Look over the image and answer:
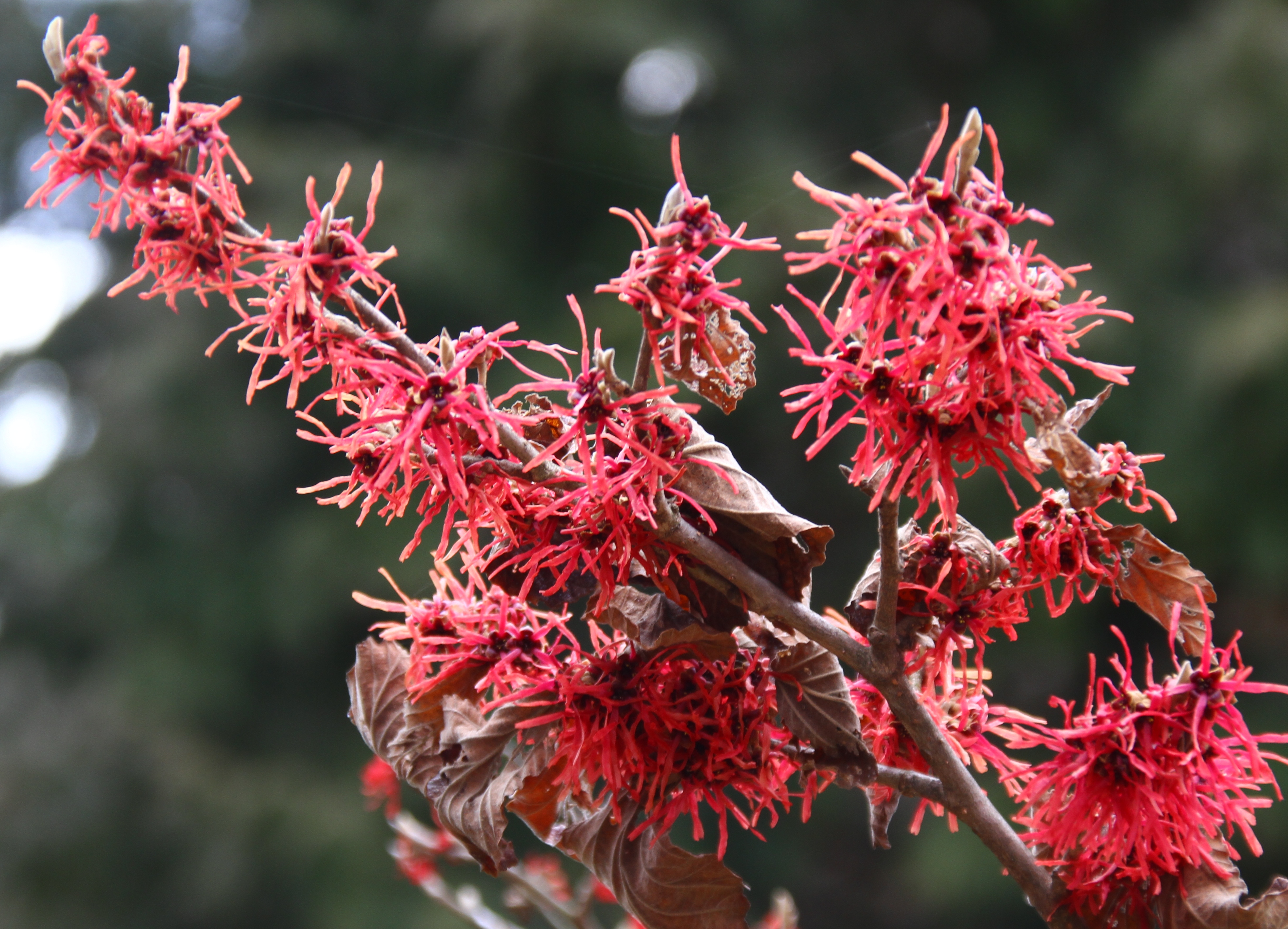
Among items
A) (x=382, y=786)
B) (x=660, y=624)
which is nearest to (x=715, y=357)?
(x=660, y=624)

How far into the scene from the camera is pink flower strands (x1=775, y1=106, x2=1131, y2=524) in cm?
45

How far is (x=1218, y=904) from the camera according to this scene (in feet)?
1.79

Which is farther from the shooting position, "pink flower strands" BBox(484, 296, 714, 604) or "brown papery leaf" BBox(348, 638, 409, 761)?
"brown papery leaf" BBox(348, 638, 409, 761)

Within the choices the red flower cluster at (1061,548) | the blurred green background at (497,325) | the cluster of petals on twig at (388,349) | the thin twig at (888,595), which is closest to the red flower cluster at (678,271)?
the cluster of petals on twig at (388,349)

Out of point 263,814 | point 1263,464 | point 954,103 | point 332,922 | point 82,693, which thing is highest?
point 954,103

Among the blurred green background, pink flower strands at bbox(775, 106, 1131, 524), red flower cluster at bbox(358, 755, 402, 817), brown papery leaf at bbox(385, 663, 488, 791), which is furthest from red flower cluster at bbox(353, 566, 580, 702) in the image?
the blurred green background

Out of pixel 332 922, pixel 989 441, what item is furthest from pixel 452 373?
pixel 332 922

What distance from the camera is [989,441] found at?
49 cm

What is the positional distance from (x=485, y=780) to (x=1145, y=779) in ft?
1.23

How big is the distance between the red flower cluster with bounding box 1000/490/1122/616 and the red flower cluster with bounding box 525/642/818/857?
160 mm

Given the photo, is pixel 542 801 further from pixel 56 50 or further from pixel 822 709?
pixel 56 50

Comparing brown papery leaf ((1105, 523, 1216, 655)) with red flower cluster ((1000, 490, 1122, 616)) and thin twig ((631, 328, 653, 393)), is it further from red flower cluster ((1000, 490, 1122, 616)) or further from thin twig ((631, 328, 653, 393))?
thin twig ((631, 328, 653, 393))

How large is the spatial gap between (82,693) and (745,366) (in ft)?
14.5

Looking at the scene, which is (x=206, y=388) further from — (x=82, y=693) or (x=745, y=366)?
(x=745, y=366)
